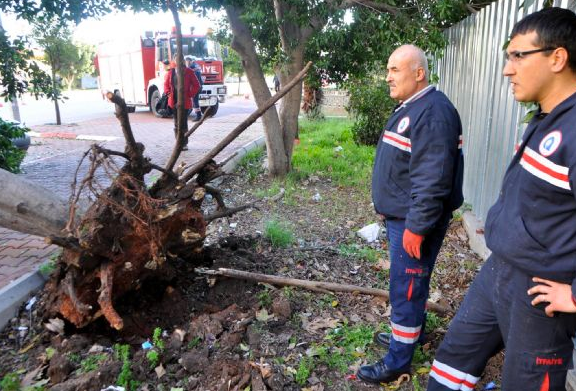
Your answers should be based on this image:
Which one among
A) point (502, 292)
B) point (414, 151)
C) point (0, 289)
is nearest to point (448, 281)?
point (414, 151)

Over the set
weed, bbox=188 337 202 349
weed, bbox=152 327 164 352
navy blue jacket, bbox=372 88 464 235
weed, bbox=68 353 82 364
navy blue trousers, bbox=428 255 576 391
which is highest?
navy blue jacket, bbox=372 88 464 235

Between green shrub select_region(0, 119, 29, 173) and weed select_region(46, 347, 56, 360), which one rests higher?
green shrub select_region(0, 119, 29, 173)

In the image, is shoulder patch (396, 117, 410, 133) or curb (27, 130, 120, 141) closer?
shoulder patch (396, 117, 410, 133)

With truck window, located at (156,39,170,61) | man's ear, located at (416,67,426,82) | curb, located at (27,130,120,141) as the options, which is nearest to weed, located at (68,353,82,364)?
man's ear, located at (416,67,426,82)

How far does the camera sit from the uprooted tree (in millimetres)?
2887

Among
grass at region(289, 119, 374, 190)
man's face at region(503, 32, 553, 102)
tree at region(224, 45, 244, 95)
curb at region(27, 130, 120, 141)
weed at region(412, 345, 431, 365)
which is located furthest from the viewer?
curb at region(27, 130, 120, 141)

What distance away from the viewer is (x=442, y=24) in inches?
269

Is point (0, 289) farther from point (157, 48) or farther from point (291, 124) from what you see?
point (157, 48)

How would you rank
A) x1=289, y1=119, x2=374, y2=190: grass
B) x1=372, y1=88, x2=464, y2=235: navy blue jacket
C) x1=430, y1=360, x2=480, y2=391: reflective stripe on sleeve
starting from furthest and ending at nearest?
x1=289, y1=119, x2=374, y2=190: grass, x1=372, y1=88, x2=464, y2=235: navy blue jacket, x1=430, y1=360, x2=480, y2=391: reflective stripe on sleeve

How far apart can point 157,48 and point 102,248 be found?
60.0 ft

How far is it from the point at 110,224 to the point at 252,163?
612 centimetres

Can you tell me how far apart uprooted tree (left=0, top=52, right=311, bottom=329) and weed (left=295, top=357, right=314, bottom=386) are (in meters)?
1.12

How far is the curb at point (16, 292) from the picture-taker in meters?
3.35

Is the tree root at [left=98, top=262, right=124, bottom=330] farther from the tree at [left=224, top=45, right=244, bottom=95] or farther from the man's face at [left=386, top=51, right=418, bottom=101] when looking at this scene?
the tree at [left=224, top=45, right=244, bottom=95]
